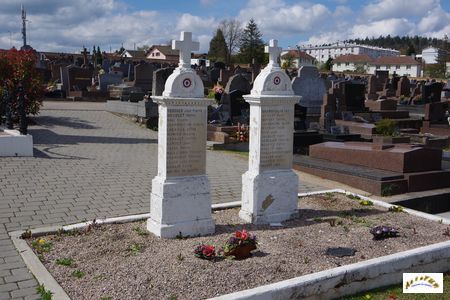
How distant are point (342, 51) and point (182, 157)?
184 m

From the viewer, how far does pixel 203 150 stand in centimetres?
632

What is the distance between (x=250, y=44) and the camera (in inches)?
3477

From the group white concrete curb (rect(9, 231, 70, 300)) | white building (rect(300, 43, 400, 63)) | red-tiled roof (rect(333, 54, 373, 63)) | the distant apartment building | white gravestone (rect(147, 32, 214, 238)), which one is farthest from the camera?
white building (rect(300, 43, 400, 63))

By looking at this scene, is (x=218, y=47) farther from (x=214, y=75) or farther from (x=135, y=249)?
(x=135, y=249)

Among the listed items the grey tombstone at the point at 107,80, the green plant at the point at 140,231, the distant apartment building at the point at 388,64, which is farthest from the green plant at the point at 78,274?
the distant apartment building at the point at 388,64

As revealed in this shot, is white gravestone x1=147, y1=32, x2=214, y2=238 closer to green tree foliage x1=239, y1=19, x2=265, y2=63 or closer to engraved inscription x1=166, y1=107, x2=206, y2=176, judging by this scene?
engraved inscription x1=166, y1=107, x2=206, y2=176

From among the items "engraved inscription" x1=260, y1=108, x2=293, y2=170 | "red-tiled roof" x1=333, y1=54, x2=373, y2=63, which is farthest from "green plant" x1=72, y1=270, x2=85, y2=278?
"red-tiled roof" x1=333, y1=54, x2=373, y2=63

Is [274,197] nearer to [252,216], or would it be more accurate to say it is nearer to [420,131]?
[252,216]

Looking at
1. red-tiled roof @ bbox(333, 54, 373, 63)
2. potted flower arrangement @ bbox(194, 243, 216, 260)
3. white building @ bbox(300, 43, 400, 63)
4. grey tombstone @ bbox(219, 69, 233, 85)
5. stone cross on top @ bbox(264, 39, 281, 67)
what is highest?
white building @ bbox(300, 43, 400, 63)

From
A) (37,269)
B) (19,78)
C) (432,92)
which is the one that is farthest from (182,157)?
(432,92)

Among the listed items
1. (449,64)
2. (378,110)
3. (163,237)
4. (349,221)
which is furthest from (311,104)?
(449,64)

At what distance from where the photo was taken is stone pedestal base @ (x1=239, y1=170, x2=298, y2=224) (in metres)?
6.88

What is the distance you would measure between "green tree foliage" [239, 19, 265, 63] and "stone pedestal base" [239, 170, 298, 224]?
262 feet

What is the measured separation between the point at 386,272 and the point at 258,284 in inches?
57.7
